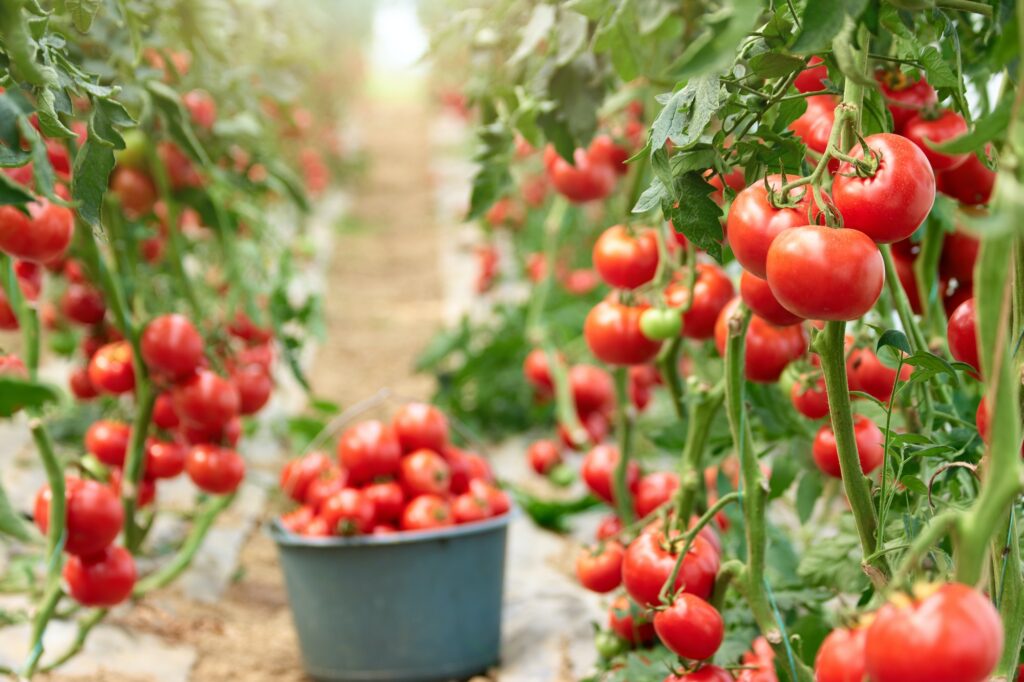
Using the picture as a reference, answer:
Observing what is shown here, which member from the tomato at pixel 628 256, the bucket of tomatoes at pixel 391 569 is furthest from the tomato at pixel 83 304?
the tomato at pixel 628 256

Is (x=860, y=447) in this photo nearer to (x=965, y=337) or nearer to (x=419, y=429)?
(x=965, y=337)

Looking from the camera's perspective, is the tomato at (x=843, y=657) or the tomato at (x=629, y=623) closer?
the tomato at (x=843, y=657)

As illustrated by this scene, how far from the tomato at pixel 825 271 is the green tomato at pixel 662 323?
2.10ft

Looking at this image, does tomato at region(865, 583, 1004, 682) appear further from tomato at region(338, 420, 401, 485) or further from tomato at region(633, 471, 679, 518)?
tomato at region(338, 420, 401, 485)

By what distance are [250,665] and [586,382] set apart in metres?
1.15

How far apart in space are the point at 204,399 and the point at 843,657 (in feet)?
4.26

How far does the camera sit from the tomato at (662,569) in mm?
1313

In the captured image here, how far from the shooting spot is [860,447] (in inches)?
52.1

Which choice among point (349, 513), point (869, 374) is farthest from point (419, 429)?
point (869, 374)

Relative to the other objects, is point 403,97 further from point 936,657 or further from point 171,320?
point 936,657

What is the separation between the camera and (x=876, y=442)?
133 centimetres

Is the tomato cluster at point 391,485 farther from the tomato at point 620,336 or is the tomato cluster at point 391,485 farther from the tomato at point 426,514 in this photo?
the tomato at point 620,336

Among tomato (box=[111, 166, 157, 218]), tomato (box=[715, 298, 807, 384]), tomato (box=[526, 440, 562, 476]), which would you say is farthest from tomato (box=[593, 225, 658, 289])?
tomato (box=[526, 440, 562, 476])

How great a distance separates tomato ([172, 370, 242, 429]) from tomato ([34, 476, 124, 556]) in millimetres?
217
